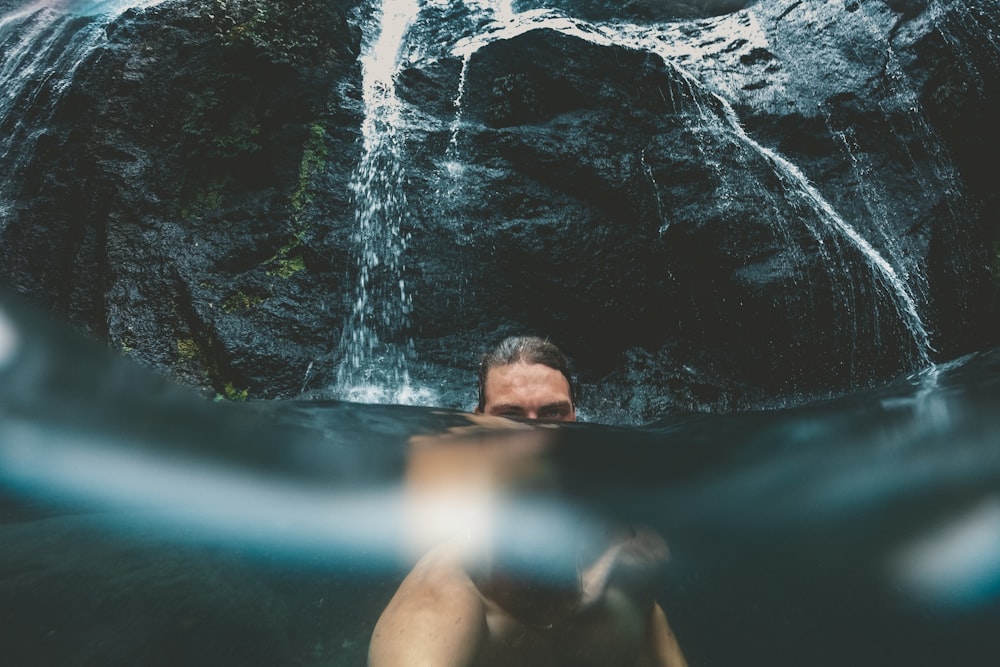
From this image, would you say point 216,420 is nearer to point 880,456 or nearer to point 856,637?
point 856,637

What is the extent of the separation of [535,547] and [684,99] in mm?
7573

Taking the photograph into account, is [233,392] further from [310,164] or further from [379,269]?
[310,164]

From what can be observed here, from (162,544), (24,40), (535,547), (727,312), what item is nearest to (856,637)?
(535,547)

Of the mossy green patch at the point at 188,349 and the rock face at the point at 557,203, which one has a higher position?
the rock face at the point at 557,203

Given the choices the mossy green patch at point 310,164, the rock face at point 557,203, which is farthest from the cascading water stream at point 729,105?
the mossy green patch at point 310,164

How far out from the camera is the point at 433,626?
1.19m

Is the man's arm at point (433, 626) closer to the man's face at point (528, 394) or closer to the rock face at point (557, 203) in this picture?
the man's face at point (528, 394)

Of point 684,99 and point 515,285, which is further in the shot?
point 684,99

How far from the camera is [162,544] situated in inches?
55.0

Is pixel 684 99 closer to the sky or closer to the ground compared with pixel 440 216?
closer to the sky

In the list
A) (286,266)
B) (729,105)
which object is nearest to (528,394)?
(286,266)

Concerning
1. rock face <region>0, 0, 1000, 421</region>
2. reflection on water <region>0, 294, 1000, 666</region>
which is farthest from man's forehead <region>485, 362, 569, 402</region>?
rock face <region>0, 0, 1000, 421</region>

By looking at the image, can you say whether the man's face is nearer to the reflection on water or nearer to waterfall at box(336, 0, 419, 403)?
the reflection on water

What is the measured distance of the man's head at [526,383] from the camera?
2.16 meters
